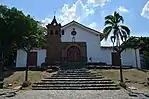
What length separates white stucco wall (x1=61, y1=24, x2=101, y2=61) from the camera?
3116 cm

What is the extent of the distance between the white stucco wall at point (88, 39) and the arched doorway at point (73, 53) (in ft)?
4.19

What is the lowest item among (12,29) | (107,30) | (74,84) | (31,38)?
(74,84)

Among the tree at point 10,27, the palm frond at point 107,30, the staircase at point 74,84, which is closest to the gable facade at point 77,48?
the palm frond at point 107,30

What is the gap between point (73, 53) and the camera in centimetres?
3122

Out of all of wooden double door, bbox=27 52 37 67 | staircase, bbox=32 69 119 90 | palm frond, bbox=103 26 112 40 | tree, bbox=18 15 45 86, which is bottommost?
staircase, bbox=32 69 119 90

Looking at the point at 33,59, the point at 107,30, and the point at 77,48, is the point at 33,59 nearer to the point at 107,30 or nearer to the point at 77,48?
the point at 77,48

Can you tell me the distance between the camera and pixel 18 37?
827 inches

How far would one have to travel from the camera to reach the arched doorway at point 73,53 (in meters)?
31.0

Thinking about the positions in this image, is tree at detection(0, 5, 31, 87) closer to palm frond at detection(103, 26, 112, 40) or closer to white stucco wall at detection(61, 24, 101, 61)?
white stucco wall at detection(61, 24, 101, 61)

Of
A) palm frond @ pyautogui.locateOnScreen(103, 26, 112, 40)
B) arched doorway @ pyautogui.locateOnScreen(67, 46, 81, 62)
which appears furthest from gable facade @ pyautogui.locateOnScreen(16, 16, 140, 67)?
palm frond @ pyautogui.locateOnScreen(103, 26, 112, 40)

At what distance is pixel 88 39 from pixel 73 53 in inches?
121

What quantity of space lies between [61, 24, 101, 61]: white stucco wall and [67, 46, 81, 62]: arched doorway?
1.28m

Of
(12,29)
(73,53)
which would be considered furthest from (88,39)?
(12,29)

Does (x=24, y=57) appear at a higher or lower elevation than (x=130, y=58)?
higher
